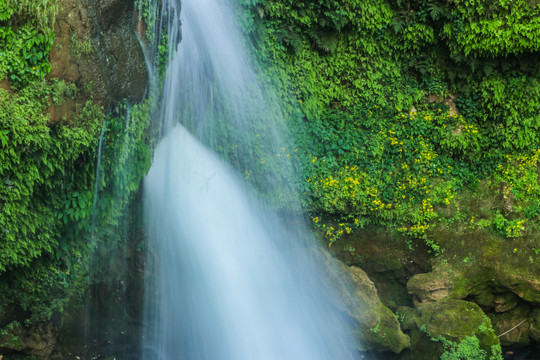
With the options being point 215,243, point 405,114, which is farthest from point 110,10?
point 405,114

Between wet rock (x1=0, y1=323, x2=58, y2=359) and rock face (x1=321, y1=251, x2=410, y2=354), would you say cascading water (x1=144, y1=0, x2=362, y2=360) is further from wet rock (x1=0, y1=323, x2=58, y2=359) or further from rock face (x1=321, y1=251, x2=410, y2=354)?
wet rock (x1=0, y1=323, x2=58, y2=359)

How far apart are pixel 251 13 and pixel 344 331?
5.58 metres

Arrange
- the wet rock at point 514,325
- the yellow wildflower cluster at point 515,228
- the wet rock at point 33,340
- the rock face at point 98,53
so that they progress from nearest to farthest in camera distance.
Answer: the rock face at point 98,53 < the wet rock at point 33,340 < the wet rock at point 514,325 < the yellow wildflower cluster at point 515,228

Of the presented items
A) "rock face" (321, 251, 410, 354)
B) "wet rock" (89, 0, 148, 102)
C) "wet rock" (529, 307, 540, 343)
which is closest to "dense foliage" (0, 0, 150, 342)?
"wet rock" (89, 0, 148, 102)

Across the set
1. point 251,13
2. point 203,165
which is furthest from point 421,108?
point 203,165

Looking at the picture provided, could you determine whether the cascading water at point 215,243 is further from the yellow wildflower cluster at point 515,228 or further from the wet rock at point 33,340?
the yellow wildflower cluster at point 515,228

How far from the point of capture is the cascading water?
7.37 metres

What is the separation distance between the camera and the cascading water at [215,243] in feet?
24.2

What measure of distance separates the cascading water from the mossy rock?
1.10 metres

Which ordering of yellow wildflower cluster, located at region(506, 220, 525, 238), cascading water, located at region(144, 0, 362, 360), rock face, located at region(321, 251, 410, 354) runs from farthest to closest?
yellow wildflower cluster, located at region(506, 220, 525, 238)
rock face, located at region(321, 251, 410, 354)
cascading water, located at region(144, 0, 362, 360)

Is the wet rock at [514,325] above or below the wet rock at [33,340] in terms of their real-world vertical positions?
below

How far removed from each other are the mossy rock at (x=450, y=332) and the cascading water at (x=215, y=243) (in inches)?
43.3

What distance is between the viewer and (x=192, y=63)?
24.4 feet

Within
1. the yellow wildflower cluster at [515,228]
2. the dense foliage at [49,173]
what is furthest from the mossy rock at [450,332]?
the dense foliage at [49,173]
